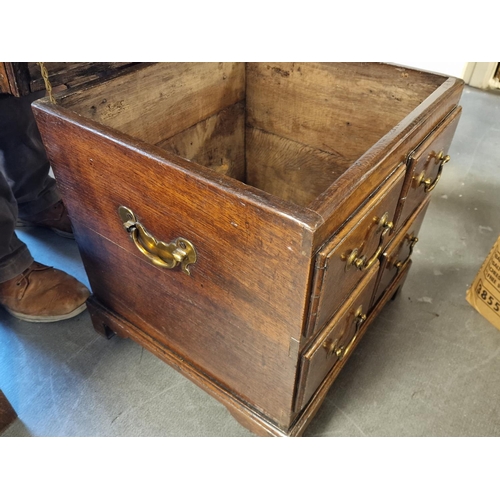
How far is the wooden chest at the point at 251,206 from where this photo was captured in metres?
0.62

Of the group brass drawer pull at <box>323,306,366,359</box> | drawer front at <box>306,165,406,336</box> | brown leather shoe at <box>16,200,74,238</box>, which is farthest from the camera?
brown leather shoe at <box>16,200,74,238</box>

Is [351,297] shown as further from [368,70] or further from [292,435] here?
[368,70]

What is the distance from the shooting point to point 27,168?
1305 mm

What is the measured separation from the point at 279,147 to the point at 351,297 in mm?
520

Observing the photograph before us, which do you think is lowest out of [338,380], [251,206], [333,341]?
[338,380]

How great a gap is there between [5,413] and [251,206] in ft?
2.59

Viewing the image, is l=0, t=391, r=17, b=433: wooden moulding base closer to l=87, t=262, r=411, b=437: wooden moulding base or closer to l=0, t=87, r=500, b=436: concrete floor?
l=0, t=87, r=500, b=436: concrete floor

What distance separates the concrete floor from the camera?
102 centimetres

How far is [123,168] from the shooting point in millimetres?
689

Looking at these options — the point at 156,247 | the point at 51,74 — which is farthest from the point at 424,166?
the point at 51,74

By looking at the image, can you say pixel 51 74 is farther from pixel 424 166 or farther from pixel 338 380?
pixel 338 380

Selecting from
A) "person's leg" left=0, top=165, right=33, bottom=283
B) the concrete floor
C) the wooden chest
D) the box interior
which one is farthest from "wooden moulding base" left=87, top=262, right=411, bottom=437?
the box interior

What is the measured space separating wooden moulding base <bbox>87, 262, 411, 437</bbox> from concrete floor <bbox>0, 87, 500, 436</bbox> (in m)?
0.11

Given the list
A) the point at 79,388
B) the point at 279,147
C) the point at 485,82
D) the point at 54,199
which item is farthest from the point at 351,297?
the point at 485,82
